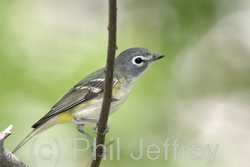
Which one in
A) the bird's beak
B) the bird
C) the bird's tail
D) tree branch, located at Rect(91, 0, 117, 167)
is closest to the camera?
tree branch, located at Rect(91, 0, 117, 167)

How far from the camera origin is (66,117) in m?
3.59

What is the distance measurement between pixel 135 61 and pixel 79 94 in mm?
584

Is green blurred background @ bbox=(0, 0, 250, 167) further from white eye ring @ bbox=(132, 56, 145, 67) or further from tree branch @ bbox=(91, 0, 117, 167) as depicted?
tree branch @ bbox=(91, 0, 117, 167)

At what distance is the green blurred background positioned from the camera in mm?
3561

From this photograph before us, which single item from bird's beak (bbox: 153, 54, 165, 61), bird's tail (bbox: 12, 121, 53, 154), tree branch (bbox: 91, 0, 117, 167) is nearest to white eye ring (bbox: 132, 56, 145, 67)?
bird's beak (bbox: 153, 54, 165, 61)

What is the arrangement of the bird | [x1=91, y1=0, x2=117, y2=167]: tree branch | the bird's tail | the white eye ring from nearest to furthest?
[x1=91, y1=0, x2=117, y2=167]: tree branch → the bird's tail → the bird → the white eye ring

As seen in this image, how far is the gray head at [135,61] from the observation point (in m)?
3.76

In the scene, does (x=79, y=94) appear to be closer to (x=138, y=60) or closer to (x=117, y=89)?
(x=117, y=89)

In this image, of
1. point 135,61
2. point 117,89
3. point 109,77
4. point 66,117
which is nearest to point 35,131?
point 66,117

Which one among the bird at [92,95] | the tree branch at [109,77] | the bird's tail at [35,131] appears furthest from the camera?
the bird at [92,95]

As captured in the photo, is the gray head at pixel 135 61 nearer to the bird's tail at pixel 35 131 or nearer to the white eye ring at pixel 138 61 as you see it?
the white eye ring at pixel 138 61

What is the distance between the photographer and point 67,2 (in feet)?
15.8

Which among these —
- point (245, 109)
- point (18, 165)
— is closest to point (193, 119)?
point (245, 109)

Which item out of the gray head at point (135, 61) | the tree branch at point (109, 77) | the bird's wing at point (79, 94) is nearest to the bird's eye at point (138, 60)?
the gray head at point (135, 61)
